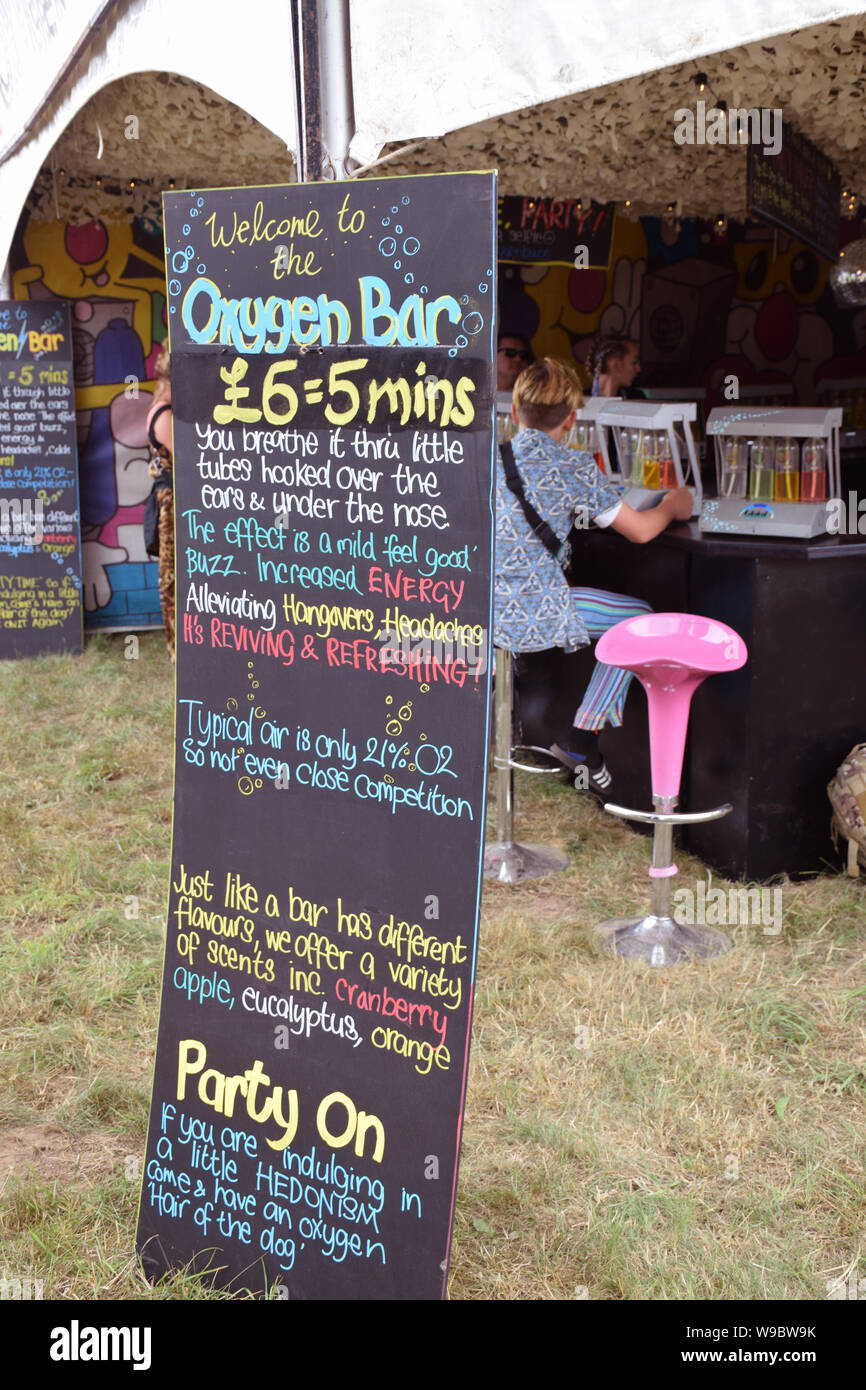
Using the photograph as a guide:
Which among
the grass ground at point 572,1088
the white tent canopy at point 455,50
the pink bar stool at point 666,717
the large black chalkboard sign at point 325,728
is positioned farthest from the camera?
the pink bar stool at point 666,717

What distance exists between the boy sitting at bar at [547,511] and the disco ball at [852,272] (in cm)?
305

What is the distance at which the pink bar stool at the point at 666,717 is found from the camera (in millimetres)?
3631

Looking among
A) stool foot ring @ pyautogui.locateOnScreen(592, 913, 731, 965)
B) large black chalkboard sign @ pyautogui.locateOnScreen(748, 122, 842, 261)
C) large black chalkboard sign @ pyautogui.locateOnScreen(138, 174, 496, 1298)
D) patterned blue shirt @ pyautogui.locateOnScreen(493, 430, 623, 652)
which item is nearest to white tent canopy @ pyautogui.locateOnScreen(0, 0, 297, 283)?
large black chalkboard sign @ pyautogui.locateOnScreen(138, 174, 496, 1298)

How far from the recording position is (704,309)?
9.30m

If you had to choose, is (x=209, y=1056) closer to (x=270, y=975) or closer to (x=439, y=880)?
(x=270, y=975)

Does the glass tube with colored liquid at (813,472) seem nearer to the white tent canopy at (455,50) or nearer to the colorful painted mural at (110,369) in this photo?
the white tent canopy at (455,50)

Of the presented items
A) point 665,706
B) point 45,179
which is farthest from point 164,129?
point 665,706

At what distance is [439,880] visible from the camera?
2.05 metres

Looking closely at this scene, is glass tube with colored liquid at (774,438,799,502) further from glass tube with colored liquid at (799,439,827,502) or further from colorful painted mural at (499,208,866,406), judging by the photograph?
colorful painted mural at (499,208,866,406)

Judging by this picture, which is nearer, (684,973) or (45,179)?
(684,973)

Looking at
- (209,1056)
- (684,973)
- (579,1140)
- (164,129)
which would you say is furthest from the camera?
(164,129)

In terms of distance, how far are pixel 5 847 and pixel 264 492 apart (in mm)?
2980

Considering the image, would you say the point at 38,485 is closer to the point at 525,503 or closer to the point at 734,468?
the point at 525,503

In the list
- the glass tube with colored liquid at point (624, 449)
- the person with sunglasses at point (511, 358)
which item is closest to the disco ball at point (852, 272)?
the person with sunglasses at point (511, 358)
